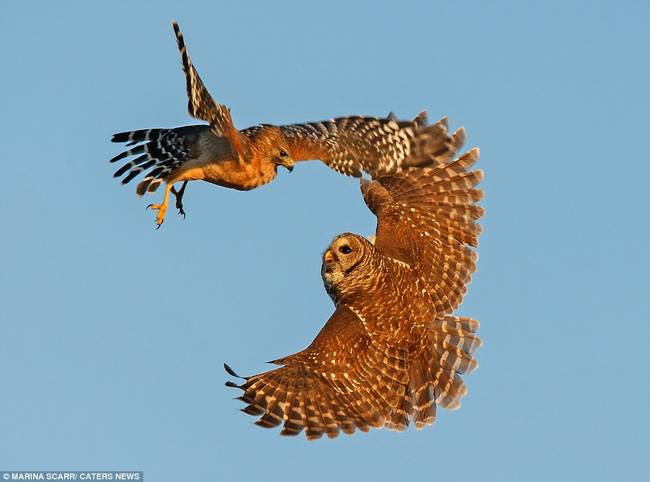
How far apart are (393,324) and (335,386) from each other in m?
1.32

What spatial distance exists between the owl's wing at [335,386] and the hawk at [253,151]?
252 centimetres

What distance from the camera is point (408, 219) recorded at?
64.2ft

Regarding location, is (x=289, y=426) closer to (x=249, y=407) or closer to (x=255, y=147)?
(x=249, y=407)

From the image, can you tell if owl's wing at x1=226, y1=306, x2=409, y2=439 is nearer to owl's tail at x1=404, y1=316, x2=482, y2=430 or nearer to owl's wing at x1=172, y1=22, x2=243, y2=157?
owl's tail at x1=404, y1=316, x2=482, y2=430

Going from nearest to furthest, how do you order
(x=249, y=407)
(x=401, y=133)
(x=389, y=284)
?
1. (x=249, y=407)
2. (x=389, y=284)
3. (x=401, y=133)

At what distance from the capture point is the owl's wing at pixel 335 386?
56.4 feet

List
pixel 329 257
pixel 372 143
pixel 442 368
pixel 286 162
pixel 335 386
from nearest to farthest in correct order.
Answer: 1. pixel 335 386
2. pixel 442 368
3. pixel 329 257
4. pixel 286 162
5. pixel 372 143

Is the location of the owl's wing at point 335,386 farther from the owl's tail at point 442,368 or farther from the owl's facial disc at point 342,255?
the owl's facial disc at point 342,255

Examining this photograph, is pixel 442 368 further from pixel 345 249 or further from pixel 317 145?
pixel 317 145

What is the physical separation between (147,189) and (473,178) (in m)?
4.37

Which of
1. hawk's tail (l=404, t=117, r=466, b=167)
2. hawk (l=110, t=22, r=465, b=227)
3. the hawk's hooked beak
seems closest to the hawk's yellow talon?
hawk (l=110, t=22, r=465, b=227)

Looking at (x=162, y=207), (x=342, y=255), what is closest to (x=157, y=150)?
(x=162, y=207)

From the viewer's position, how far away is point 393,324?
18547mm

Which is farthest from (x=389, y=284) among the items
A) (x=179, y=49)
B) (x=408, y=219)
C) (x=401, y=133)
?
(x=179, y=49)
